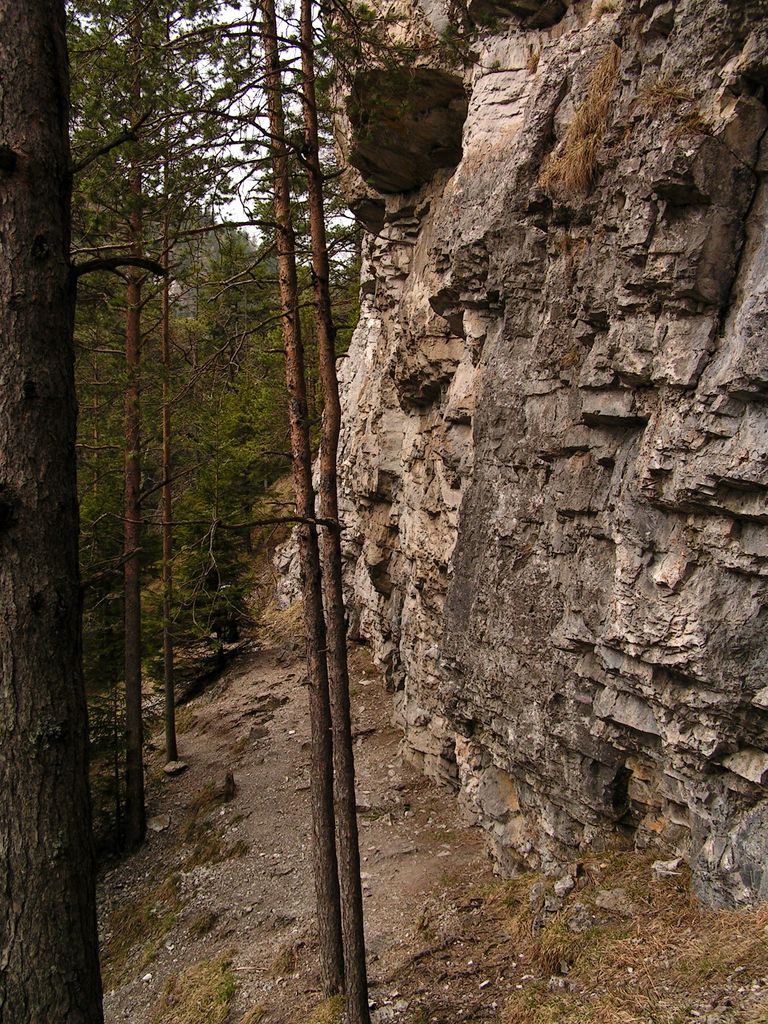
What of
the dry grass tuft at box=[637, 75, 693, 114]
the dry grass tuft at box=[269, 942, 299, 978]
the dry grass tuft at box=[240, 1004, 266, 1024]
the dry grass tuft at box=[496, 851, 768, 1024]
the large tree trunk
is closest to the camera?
the large tree trunk

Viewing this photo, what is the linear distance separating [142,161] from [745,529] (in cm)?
652

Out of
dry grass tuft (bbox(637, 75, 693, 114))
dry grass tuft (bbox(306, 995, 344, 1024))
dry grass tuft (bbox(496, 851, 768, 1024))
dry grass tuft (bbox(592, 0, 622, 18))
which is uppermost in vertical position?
dry grass tuft (bbox(592, 0, 622, 18))

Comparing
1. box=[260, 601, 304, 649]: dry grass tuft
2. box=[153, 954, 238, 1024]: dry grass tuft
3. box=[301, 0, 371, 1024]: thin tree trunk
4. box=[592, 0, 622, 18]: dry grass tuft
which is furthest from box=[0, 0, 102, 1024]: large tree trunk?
box=[260, 601, 304, 649]: dry grass tuft

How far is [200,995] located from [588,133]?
11726 millimetres

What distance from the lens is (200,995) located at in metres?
8.91

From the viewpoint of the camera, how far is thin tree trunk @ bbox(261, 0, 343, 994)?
25.7ft

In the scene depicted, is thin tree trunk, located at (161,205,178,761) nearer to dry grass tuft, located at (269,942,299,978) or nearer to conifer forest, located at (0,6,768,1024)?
conifer forest, located at (0,6,768,1024)

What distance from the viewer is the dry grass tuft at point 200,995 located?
8.51m

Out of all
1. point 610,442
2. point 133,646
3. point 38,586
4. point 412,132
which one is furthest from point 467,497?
point 38,586

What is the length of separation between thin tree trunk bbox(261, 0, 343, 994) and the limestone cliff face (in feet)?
6.37

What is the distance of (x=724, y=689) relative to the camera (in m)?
6.36

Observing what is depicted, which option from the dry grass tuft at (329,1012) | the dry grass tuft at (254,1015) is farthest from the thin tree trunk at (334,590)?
the dry grass tuft at (254,1015)

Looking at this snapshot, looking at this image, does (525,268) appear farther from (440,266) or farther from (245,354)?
(245,354)

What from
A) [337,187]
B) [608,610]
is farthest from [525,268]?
[337,187]
